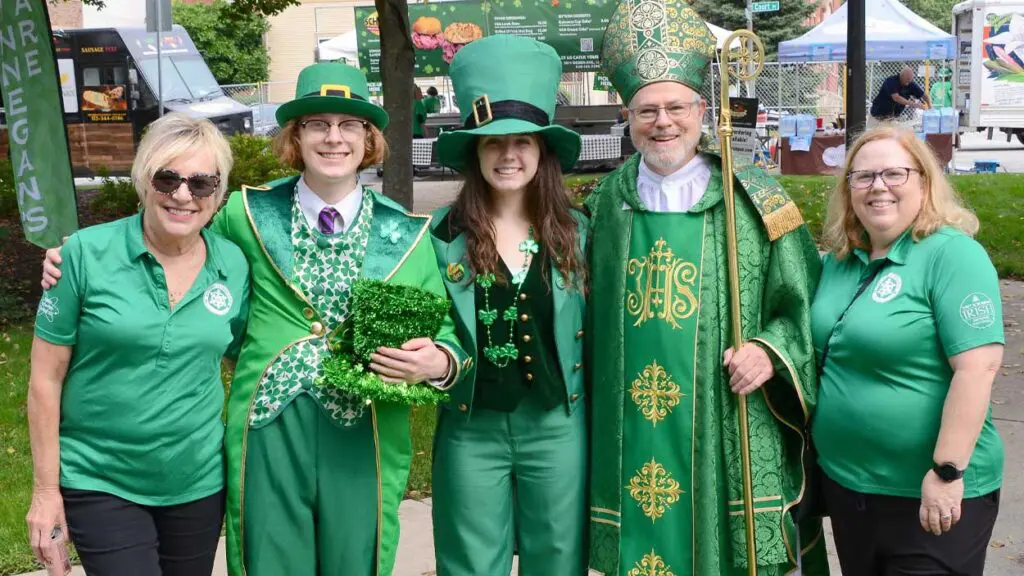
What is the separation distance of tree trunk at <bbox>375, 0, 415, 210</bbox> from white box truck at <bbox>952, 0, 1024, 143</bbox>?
14461 millimetres

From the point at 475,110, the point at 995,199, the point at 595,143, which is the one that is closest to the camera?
the point at 475,110

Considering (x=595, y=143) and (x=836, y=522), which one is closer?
(x=836, y=522)

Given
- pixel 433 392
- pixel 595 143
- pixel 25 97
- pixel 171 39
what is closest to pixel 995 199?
pixel 595 143

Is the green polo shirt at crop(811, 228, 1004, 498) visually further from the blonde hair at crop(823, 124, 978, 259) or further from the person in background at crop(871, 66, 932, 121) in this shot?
the person in background at crop(871, 66, 932, 121)

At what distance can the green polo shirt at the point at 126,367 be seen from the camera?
9.31 feet

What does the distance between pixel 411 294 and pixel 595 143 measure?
1560cm

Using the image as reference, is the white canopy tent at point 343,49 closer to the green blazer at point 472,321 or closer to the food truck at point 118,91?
the food truck at point 118,91

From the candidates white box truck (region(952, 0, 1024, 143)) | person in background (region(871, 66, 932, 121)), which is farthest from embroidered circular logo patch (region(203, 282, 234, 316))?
white box truck (region(952, 0, 1024, 143))

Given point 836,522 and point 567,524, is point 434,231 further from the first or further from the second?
point 836,522

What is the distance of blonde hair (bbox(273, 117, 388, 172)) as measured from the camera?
3.22m

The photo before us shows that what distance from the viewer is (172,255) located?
117 inches

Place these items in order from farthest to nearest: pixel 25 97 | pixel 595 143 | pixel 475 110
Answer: pixel 595 143
pixel 25 97
pixel 475 110

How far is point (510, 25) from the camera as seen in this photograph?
1944 centimetres

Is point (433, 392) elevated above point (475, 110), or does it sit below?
below
